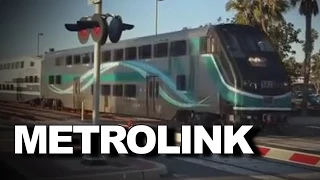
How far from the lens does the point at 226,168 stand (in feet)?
20.9

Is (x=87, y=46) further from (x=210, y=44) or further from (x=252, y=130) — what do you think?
(x=210, y=44)

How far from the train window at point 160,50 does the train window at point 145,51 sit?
8 cm

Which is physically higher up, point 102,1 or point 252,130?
point 102,1

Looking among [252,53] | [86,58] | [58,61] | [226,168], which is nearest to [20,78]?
[58,61]

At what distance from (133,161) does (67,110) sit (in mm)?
839

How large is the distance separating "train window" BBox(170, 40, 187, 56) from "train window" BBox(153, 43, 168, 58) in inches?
3.7

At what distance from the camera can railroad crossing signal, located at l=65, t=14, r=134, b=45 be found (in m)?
5.41

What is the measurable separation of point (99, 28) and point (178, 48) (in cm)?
215

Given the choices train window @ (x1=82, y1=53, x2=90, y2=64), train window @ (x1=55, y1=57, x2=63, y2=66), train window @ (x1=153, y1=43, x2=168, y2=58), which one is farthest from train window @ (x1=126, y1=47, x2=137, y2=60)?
train window @ (x1=55, y1=57, x2=63, y2=66)

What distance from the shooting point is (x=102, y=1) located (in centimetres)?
561

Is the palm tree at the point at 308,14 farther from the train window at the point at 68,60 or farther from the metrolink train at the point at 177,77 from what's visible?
the train window at the point at 68,60

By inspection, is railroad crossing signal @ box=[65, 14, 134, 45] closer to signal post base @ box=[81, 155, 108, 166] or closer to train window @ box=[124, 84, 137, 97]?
train window @ box=[124, 84, 137, 97]

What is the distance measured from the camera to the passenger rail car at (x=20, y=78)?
17.3 ft

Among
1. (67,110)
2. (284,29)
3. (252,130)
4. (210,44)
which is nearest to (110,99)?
(67,110)
